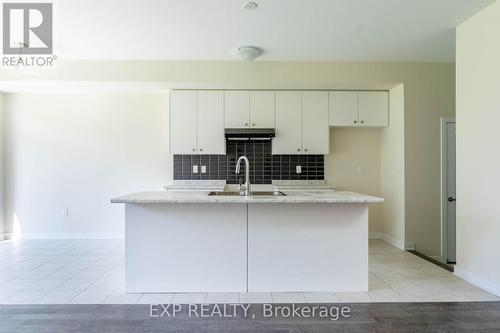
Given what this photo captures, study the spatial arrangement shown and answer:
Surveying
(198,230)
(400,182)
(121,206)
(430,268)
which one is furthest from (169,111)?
(430,268)

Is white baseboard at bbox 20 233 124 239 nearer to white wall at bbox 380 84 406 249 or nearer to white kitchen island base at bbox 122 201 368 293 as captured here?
white kitchen island base at bbox 122 201 368 293

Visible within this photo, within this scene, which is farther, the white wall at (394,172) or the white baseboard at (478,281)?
the white wall at (394,172)

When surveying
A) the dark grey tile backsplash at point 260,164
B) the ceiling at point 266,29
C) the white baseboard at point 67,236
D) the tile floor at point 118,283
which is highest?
the ceiling at point 266,29

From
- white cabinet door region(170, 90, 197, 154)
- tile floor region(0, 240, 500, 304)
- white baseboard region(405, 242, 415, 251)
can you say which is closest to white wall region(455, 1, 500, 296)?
tile floor region(0, 240, 500, 304)

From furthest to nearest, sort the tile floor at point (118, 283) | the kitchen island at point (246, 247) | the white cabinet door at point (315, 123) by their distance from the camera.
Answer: the white cabinet door at point (315, 123)
the kitchen island at point (246, 247)
the tile floor at point (118, 283)

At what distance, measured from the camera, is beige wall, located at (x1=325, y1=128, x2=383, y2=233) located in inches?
196

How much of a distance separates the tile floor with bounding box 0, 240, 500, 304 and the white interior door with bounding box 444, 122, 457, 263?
77 centimetres

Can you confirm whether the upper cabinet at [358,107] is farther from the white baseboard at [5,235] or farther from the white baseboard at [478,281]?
the white baseboard at [5,235]

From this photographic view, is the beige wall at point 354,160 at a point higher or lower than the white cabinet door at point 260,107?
lower

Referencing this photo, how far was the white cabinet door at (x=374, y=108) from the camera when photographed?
4.68 m

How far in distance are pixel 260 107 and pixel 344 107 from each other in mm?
1275

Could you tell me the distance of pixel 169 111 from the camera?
4.65m
